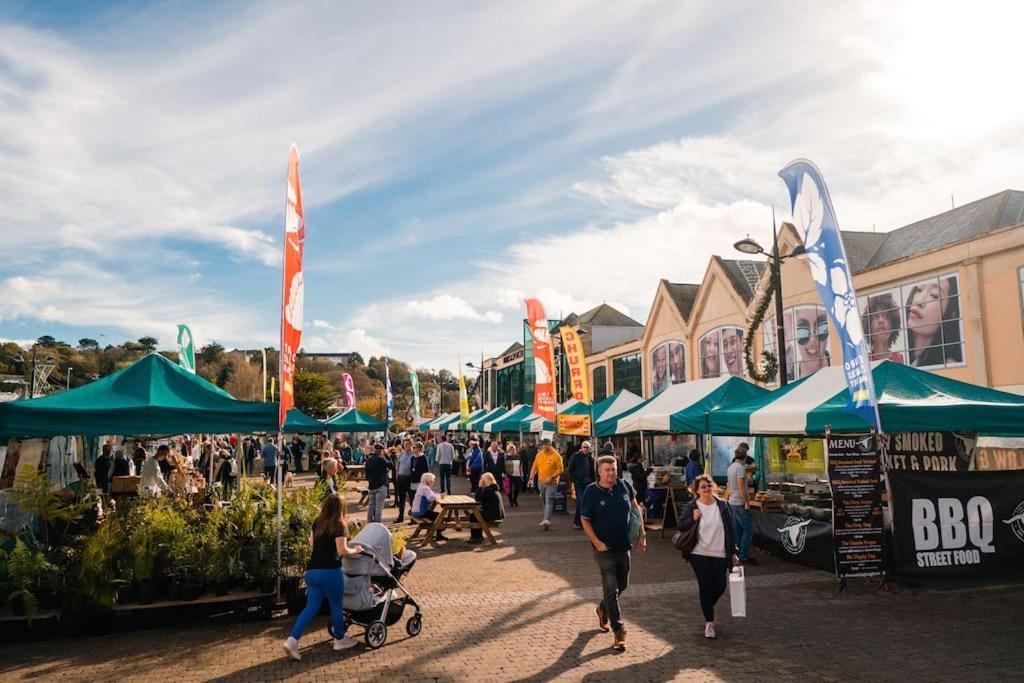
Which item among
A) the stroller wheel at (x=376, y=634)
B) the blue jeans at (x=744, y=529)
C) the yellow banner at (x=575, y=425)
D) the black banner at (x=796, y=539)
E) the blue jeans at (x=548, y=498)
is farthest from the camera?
the yellow banner at (x=575, y=425)

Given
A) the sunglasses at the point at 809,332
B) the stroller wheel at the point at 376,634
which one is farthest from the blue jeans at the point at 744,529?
the sunglasses at the point at 809,332

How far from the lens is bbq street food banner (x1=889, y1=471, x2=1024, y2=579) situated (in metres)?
8.69

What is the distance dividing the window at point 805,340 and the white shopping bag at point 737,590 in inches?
628

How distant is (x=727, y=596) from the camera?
8398 millimetres

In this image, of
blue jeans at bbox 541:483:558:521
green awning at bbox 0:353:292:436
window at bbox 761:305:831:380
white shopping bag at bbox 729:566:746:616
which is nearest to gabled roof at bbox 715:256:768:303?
window at bbox 761:305:831:380

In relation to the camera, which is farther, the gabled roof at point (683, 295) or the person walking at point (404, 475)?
the gabled roof at point (683, 295)

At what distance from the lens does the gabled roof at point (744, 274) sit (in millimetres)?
26734

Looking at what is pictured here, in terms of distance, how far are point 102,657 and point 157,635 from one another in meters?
0.71

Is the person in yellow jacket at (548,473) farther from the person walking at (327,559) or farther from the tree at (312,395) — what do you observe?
the tree at (312,395)

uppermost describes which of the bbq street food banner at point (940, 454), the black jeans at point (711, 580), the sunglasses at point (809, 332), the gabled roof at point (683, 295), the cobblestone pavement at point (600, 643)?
the gabled roof at point (683, 295)

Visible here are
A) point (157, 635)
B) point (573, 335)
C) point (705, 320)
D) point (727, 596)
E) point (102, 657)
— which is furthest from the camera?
point (705, 320)

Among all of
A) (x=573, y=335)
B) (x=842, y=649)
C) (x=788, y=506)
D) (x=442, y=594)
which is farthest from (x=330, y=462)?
(x=573, y=335)

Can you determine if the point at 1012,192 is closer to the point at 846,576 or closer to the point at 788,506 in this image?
the point at 788,506

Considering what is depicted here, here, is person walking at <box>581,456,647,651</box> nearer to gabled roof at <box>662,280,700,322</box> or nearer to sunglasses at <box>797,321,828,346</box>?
sunglasses at <box>797,321,828,346</box>
